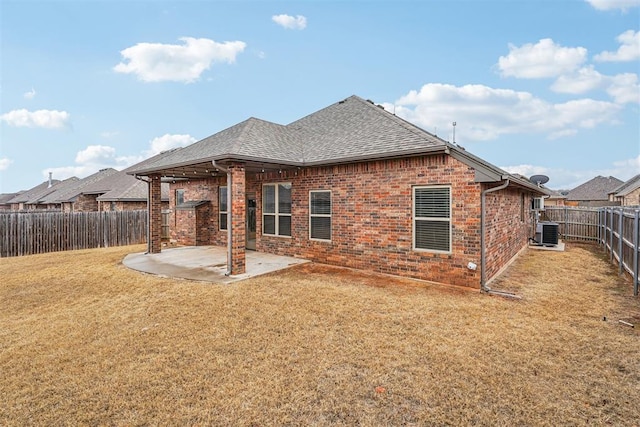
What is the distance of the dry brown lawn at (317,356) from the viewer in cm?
267

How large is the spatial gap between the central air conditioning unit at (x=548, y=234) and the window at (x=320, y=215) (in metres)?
10.5

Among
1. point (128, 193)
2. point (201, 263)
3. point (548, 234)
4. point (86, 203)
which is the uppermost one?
point (128, 193)

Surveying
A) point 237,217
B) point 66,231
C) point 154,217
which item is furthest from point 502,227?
point 66,231

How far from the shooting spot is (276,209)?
1036 centimetres

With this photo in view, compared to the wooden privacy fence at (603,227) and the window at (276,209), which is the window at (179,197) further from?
the wooden privacy fence at (603,227)

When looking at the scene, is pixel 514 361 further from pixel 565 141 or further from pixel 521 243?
pixel 565 141

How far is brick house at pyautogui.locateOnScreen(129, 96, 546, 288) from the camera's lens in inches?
265

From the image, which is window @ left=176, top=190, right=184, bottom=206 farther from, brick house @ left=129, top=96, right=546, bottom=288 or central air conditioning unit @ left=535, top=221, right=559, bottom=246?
central air conditioning unit @ left=535, top=221, right=559, bottom=246

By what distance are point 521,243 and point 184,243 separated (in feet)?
45.6

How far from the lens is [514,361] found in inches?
139

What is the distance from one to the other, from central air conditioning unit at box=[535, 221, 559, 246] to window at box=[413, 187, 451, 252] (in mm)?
9417

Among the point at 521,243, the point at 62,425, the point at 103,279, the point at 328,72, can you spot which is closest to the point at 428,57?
Answer: the point at 328,72

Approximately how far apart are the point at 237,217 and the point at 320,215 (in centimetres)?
258

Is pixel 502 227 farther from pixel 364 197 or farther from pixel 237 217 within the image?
pixel 237 217
